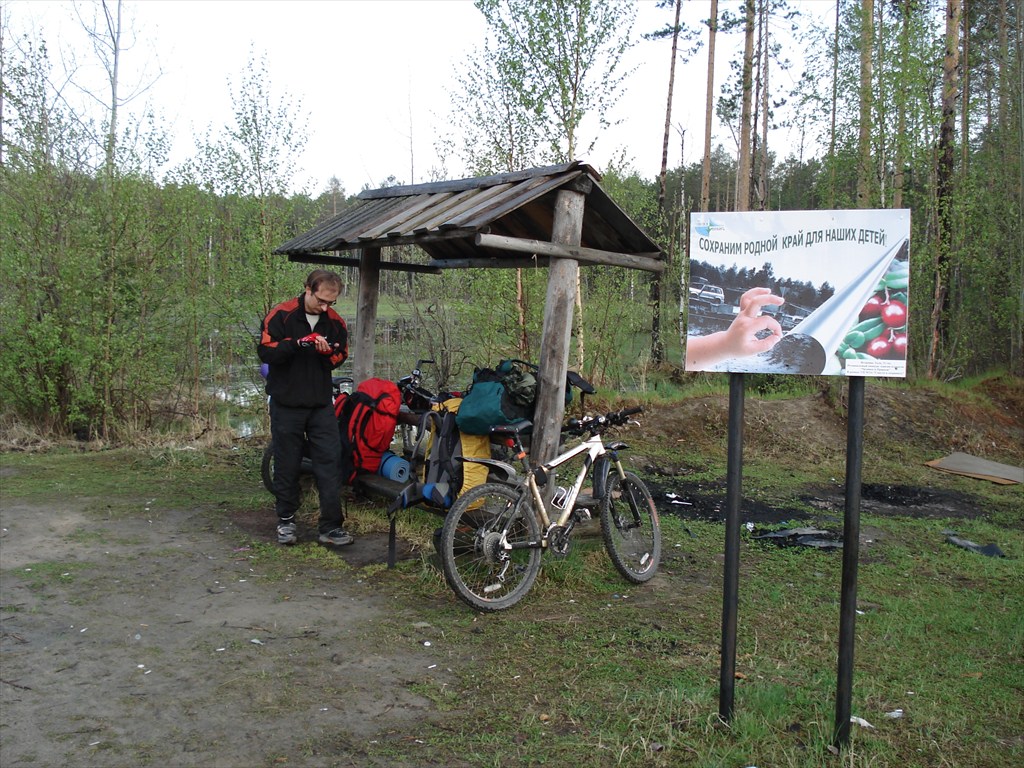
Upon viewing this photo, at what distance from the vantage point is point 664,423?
11297mm

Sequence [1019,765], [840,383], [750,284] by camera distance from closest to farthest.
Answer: [1019,765] → [750,284] → [840,383]

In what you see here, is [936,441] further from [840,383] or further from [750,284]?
[750,284]

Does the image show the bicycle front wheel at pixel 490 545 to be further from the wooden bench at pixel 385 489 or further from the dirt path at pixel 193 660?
the wooden bench at pixel 385 489

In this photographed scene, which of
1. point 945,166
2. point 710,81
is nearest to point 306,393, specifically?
point 945,166

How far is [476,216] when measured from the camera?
4.85 m

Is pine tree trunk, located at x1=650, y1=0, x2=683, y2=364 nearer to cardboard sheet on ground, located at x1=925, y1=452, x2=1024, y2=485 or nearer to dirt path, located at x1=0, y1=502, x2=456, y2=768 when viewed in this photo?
cardboard sheet on ground, located at x1=925, y1=452, x2=1024, y2=485

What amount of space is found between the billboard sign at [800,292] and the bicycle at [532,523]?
72.8 inches

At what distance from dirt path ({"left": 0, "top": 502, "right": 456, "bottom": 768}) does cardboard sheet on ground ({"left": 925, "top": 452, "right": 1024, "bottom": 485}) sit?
753 cm

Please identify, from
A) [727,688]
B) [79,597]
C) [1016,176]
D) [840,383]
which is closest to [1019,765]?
[727,688]

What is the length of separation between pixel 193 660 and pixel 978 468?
9.43 metres

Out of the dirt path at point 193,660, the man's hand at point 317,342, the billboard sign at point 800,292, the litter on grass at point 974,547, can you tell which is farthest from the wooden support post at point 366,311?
the litter on grass at point 974,547

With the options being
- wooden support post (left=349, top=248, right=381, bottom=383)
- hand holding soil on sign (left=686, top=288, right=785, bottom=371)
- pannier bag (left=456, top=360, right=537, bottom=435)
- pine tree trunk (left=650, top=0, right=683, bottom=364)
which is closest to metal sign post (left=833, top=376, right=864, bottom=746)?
hand holding soil on sign (left=686, top=288, right=785, bottom=371)

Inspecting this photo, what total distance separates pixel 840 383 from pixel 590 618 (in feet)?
31.0

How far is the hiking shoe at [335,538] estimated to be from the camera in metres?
6.00
